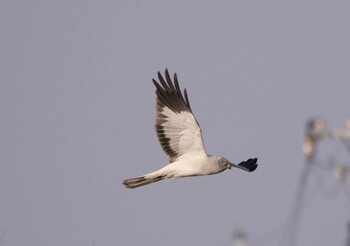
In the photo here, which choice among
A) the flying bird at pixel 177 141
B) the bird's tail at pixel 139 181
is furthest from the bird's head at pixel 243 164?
the bird's tail at pixel 139 181

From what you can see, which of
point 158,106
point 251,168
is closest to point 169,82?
point 158,106

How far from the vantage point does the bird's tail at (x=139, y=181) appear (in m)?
15.2

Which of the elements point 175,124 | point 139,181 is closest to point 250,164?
point 175,124

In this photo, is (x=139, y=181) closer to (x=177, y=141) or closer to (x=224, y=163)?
(x=177, y=141)

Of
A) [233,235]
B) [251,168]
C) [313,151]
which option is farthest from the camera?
[251,168]

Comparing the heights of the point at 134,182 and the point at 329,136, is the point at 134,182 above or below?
below

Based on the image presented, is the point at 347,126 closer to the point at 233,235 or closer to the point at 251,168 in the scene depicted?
the point at 233,235

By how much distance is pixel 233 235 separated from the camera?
6.26m

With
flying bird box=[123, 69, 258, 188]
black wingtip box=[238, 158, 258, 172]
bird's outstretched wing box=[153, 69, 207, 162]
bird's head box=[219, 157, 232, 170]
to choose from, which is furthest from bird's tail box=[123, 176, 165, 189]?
black wingtip box=[238, 158, 258, 172]

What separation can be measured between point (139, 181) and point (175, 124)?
1526 millimetres

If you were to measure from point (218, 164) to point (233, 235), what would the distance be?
904cm

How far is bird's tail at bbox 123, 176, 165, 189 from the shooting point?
49.9 ft

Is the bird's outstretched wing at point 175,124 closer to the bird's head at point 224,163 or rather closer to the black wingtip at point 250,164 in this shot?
the bird's head at point 224,163

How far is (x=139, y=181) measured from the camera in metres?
15.2
